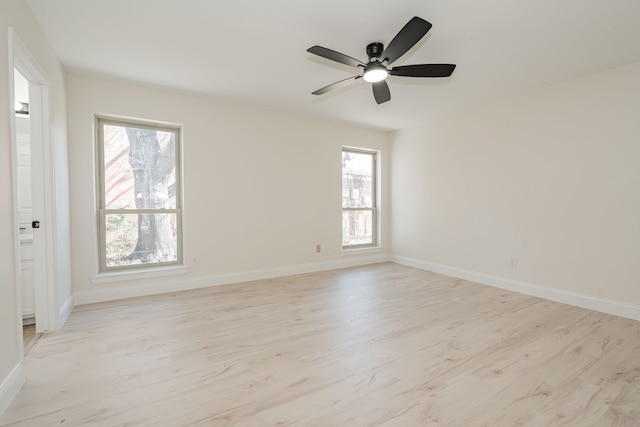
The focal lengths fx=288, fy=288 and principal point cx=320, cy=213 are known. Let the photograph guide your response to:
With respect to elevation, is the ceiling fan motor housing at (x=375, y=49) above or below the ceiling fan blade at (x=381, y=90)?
above

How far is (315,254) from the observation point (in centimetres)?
490

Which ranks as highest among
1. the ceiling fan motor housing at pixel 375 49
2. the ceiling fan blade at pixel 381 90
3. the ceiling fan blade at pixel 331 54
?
the ceiling fan motor housing at pixel 375 49

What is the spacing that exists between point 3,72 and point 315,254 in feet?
13.1

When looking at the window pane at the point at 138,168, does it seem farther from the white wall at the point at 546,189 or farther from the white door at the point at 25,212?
the white wall at the point at 546,189

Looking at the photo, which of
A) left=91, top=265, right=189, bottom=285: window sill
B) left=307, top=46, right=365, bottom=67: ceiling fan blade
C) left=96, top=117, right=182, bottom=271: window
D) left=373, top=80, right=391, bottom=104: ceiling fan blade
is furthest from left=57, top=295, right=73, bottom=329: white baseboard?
left=373, top=80, right=391, bottom=104: ceiling fan blade

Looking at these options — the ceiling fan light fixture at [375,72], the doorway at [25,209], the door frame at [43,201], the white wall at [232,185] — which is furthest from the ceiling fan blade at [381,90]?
the doorway at [25,209]

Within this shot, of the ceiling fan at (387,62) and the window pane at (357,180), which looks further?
the window pane at (357,180)

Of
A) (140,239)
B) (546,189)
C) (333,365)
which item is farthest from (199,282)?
(546,189)

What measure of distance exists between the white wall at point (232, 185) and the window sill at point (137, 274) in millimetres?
58

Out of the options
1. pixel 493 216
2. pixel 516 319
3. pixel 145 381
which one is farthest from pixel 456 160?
pixel 145 381

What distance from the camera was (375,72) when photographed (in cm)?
243

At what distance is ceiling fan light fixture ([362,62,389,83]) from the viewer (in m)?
2.39

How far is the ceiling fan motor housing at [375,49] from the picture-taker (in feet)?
8.02

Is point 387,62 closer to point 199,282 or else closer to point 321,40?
point 321,40
